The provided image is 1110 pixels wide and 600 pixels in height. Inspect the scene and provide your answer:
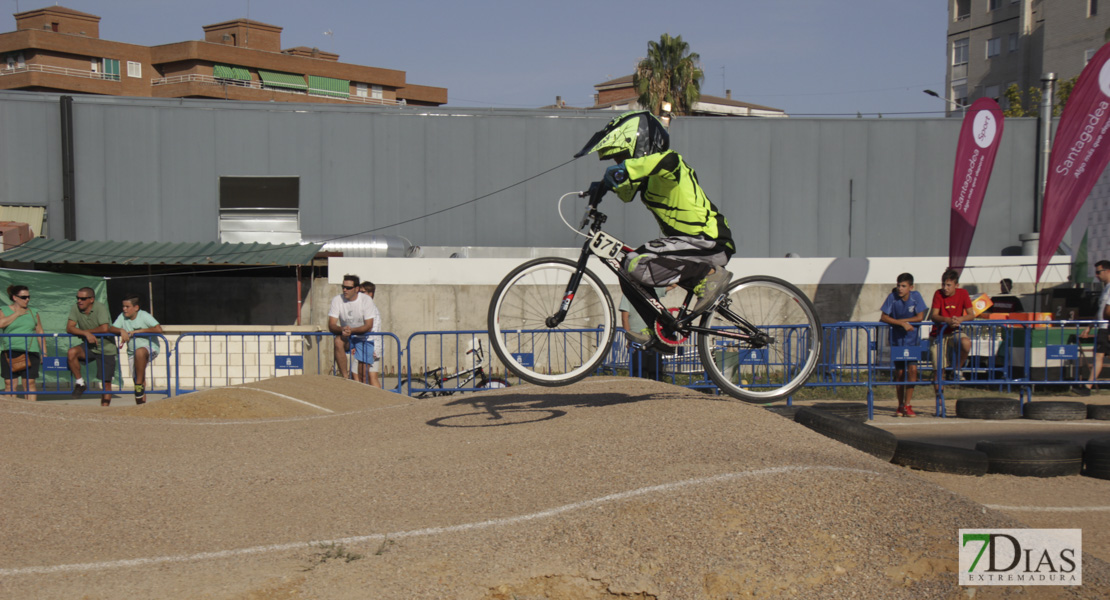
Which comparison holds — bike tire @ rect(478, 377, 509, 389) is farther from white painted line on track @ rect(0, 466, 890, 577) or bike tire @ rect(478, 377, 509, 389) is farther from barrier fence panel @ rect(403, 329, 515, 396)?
white painted line on track @ rect(0, 466, 890, 577)

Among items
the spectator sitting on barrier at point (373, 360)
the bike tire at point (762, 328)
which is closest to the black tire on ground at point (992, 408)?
the bike tire at point (762, 328)

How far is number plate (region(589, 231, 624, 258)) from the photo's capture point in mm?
6590

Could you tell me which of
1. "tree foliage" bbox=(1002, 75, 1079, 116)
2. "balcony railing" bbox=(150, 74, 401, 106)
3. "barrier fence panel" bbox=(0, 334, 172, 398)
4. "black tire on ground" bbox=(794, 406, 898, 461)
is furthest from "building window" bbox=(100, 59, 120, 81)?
"black tire on ground" bbox=(794, 406, 898, 461)

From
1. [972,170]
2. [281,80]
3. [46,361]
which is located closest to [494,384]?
[46,361]

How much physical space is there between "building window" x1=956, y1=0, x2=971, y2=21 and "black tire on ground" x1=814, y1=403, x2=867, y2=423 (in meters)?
60.7

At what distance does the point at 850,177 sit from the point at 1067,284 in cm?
822

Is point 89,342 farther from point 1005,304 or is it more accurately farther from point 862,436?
point 1005,304

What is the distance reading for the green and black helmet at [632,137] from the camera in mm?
6312

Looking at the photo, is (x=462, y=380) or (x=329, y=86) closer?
(x=462, y=380)

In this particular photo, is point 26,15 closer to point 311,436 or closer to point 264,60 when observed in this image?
point 264,60

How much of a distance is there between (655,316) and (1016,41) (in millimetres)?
61400

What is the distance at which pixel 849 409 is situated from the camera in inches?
448

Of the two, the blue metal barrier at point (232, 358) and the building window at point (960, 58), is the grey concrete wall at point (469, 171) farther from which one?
the building window at point (960, 58)

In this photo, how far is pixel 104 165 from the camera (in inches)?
953
